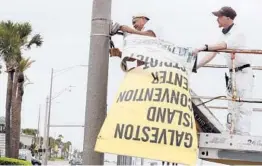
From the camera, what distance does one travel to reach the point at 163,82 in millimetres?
4121

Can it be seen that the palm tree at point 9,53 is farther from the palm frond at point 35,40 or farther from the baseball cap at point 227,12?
the baseball cap at point 227,12

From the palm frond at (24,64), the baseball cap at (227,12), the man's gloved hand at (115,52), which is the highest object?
the palm frond at (24,64)

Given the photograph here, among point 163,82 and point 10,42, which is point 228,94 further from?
point 10,42

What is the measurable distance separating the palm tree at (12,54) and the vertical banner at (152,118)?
26714 millimetres

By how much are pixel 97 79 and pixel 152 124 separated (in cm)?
61

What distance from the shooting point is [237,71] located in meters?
5.24

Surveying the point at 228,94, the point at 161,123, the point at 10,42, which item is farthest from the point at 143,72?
the point at 10,42

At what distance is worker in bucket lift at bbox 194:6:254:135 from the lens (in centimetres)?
507

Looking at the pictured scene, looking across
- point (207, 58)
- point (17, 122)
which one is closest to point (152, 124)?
point (207, 58)

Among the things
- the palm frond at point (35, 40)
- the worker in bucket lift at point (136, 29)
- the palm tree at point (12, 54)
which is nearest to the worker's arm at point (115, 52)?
the worker in bucket lift at point (136, 29)

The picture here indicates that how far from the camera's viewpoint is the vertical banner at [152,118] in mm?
3951

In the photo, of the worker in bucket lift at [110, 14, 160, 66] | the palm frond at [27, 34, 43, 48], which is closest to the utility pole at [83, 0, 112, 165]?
the worker in bucket lift at [110, 14, 160, 66]

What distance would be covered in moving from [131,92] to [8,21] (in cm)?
2936

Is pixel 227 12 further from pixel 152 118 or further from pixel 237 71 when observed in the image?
pixel 152 118
